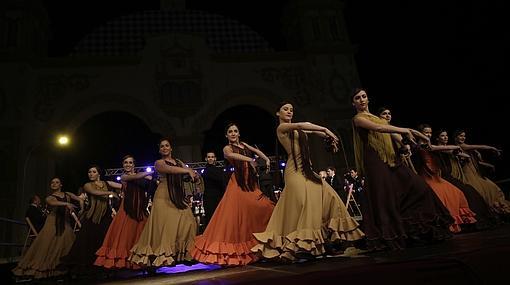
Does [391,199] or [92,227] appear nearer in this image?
[391,199]

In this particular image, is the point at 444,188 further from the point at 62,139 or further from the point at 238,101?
the point at 62,139

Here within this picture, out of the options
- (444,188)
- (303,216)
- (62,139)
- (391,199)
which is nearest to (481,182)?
(444,188)

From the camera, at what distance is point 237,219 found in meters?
3.97

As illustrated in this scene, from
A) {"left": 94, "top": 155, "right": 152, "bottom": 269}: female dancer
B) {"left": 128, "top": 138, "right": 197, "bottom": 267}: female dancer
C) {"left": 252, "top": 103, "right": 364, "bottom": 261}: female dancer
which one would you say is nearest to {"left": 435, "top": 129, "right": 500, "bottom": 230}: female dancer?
{"left": 252, "top": 103, "right": 364, "bottom": 261}: female dancer

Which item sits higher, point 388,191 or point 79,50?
point 79,50

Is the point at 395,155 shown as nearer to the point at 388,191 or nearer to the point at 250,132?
the point at 388,191

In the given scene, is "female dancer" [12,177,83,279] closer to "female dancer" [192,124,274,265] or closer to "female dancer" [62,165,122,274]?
"female dancer" [62,165,122,274]

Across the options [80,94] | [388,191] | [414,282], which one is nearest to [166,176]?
[388,191]

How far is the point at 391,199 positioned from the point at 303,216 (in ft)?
2.77

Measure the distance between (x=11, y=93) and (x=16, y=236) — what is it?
4.95 metres

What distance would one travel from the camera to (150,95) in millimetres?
13609

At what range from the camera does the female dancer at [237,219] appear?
3777 mm

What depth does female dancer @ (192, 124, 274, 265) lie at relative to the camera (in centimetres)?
378

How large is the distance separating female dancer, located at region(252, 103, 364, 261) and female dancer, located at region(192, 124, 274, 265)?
0.50 m
